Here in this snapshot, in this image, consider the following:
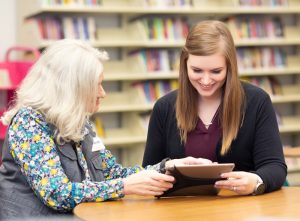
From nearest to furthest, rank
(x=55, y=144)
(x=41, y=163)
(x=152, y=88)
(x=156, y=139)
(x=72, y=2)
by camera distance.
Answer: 1. (x=41, y=163)
2. (x=55, y=144)
3. (x=156, y=139)
4. (x=72, y=2)
5. (x=152, y=88)

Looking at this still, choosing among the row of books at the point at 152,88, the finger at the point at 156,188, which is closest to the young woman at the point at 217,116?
the finger at the point at 156,188

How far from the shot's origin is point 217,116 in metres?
2.86

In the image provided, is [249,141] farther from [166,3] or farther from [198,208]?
[166,3]

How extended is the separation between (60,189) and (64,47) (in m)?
0.54

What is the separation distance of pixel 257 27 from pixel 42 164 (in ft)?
17.0

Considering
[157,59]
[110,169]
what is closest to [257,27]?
[157,59]

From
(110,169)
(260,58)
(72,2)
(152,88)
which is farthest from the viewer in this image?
(260,58)

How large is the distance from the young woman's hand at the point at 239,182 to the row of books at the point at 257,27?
456 cm

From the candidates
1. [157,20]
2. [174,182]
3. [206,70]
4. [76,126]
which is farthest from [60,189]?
[157,20]

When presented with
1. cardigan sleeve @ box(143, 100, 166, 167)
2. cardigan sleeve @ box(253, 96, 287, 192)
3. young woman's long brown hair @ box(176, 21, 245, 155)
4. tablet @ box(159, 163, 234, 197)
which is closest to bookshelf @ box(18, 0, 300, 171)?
cardigan sleeve @ box(143, 100, 166, 167)

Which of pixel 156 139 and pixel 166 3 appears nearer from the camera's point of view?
pixel 156 139

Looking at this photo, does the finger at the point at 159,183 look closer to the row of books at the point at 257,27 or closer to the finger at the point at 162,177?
the finger at the point at 162,177

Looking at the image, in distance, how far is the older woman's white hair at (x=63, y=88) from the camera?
2.36 metres

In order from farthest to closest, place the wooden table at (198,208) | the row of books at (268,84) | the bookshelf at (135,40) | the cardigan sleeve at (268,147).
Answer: the row of books at (268,84) → the bookshelf at (135,40) → the cardigan sleeve at (268,147) → the wooden table at (198,208)
